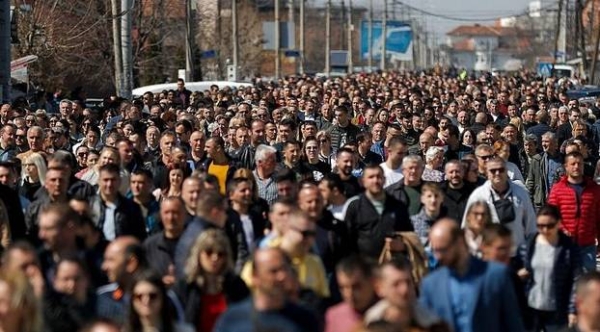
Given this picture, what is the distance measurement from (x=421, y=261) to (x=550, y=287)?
888 mm

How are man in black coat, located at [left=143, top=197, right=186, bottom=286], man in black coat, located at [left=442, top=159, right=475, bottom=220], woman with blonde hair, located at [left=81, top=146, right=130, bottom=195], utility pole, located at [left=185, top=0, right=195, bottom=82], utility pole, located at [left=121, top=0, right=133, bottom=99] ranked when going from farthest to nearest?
utility pole, located at [left=185, top=0, right=195, bottom=82] → utility pole, located at [left=121, top=0, right=133, bottom=99] → woman with blonde hair, located at [left=81, top=146, right=130, bottom=195] → man in black coat, located at [left=442, top=159, right=475, bottom=220] → man in black coat, located at [left=143, top=197, right=186, bottom=286]

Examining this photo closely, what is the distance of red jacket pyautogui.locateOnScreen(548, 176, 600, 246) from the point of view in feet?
45.8

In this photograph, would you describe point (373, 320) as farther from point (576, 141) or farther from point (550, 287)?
point (576, 141)

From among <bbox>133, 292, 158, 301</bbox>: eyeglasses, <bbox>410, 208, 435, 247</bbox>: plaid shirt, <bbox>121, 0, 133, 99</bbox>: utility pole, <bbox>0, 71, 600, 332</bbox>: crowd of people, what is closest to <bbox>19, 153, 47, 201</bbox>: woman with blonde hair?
<bbox>0, 71, 600, 332</bbox>: crowd of people

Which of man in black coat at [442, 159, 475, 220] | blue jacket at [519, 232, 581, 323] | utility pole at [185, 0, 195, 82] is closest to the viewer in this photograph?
blue jacket at [519, 232, 581, 323]

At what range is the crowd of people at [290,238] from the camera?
868 cm

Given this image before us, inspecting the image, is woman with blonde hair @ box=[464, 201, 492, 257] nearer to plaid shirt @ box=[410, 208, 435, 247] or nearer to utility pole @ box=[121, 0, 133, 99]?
plaid shirt @ box=[410, 208, 435, 247]

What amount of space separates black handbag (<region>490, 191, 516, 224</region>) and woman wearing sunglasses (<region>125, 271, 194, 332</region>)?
496 centimetres

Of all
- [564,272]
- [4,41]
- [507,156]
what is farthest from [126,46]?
[564,272]

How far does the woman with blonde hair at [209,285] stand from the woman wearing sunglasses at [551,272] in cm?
283

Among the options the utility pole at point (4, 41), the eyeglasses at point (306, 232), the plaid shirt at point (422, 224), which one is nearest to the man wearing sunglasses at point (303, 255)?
the eyeglasses at point (306, 232)

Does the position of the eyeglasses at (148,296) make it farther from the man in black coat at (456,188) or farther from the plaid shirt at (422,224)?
the man in black coat at (456,188)

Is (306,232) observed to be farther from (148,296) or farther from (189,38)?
(189,38)

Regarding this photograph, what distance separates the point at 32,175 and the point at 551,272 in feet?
18.7
